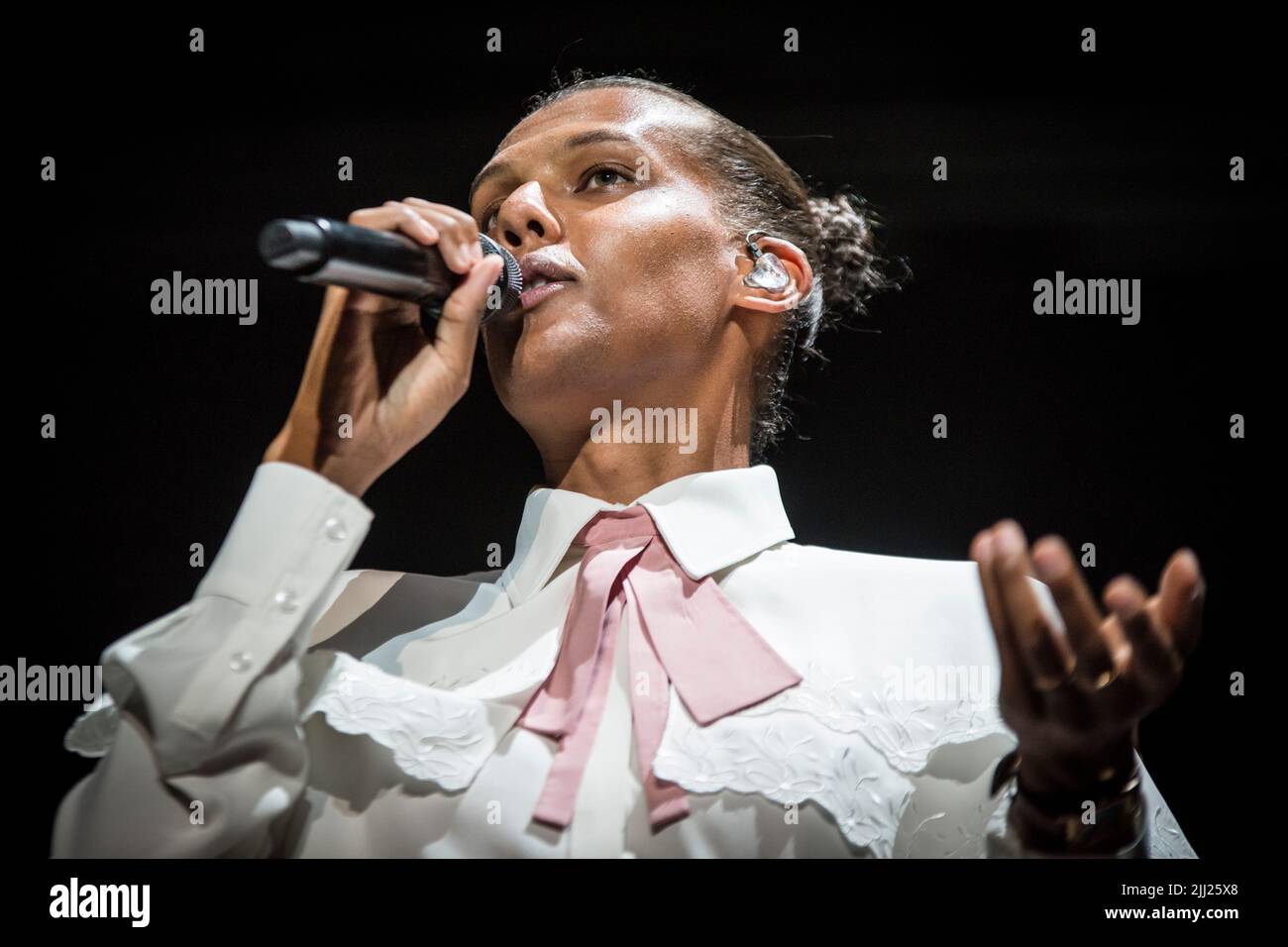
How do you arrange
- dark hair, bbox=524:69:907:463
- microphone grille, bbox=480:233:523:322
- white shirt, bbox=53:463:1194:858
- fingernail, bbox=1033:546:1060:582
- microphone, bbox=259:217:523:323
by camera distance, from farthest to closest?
dark hair, bbox=524:69:907:463 → microphone grille, bbox=480:233:523:322 → white shirt, bbox=53:463:1194:858 → microphone, bbox=259:217:523:323 → fingernail, bbox=1033:546:1060:582

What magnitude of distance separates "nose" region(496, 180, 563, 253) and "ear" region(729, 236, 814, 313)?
30cm

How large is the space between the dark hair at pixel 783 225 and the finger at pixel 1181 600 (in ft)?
3.13

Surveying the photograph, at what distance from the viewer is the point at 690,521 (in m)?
1.79

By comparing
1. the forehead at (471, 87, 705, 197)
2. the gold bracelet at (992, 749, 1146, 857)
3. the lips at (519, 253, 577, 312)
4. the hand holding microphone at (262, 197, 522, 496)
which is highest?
the forehead at (471, 87, 705, 197)

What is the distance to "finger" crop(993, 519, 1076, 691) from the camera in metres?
1.22

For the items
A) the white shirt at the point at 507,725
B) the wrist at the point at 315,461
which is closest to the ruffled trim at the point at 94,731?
the white shirt at the point at 507,725

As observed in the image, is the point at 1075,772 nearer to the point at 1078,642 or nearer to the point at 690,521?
the point at 1078,642

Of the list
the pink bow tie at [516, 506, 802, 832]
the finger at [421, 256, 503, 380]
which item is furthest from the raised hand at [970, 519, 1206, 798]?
the finger at [421, 256, 503, 380]

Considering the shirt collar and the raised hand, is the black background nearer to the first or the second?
the shirt collar

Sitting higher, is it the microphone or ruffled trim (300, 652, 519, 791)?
the microphone

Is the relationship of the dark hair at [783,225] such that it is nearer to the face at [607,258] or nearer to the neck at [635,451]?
the face at [607,258]

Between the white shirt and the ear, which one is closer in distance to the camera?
the white shirt

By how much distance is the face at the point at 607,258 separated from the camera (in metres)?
1.84
